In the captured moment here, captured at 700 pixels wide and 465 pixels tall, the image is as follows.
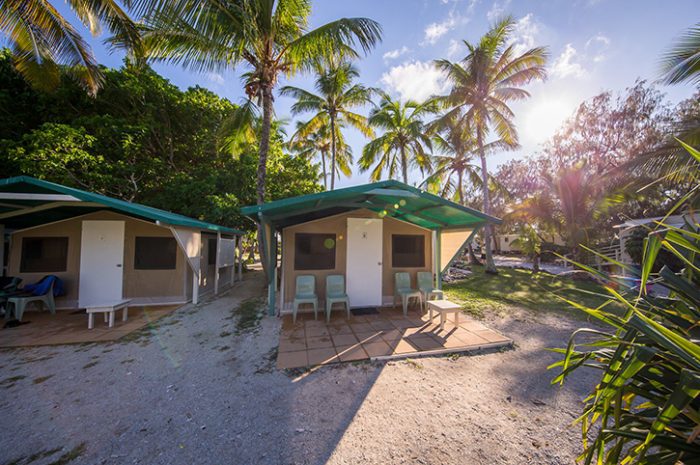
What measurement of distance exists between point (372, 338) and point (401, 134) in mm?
9998

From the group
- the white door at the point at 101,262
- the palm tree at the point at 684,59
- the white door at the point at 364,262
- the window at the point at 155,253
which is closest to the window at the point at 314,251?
the white door at the point at 364,262

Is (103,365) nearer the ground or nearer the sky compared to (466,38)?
nearer the ground

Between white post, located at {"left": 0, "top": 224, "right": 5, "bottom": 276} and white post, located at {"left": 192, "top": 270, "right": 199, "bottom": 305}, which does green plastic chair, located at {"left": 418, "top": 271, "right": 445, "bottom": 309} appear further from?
white post, located at {"left": 0, "top": 224, "right": 5, "bottom": 276}

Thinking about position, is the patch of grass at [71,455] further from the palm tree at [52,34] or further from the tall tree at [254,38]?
the palm tree at [52,34]

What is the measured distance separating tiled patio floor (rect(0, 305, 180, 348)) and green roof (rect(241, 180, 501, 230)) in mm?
3547

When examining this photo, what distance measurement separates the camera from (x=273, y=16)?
5996 mm

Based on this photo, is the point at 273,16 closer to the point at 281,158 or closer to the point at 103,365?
the point at 281,158

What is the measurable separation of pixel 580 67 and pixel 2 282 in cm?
1501

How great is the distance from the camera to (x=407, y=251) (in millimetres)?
6887

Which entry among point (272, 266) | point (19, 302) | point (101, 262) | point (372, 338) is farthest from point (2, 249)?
point (372, 338)

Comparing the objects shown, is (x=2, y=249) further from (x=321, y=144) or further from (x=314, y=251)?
(x=321, y=144)

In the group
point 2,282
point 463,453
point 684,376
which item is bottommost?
point 463,453

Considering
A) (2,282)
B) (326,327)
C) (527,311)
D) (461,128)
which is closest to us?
(326,327)

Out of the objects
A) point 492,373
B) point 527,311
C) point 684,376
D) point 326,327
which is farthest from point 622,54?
point 326,327
